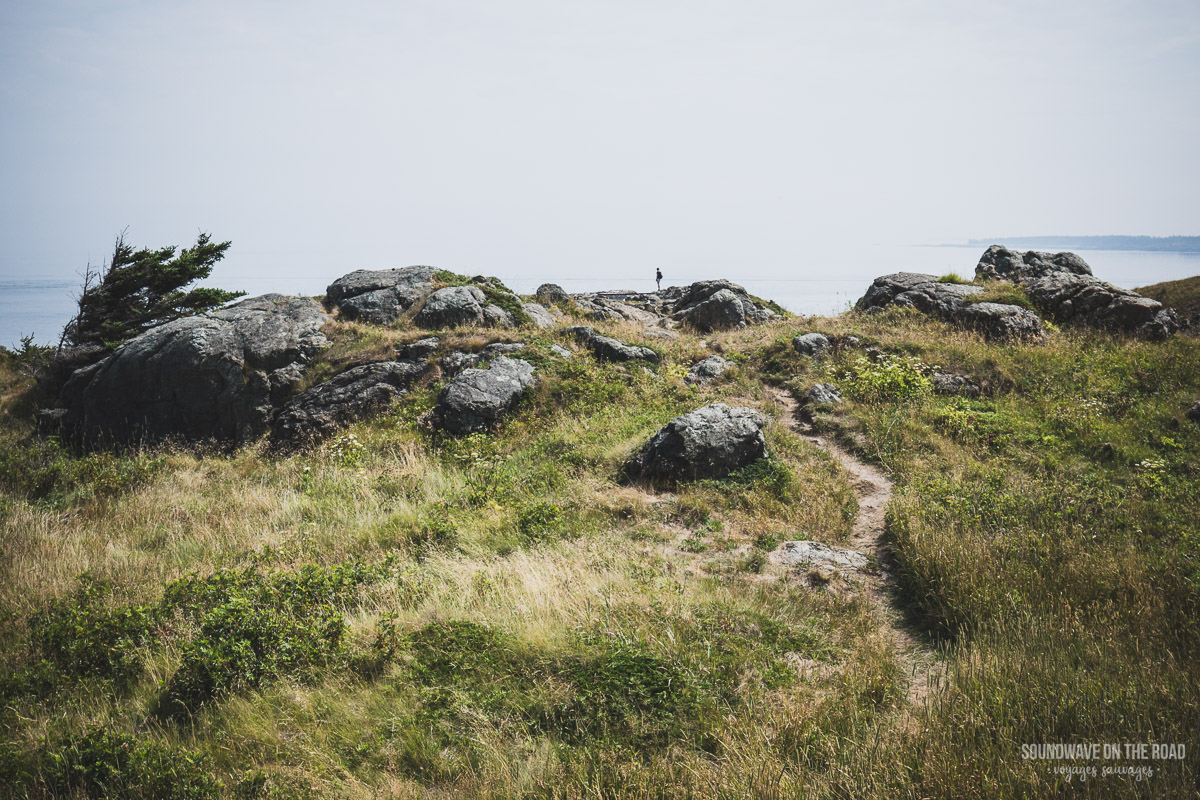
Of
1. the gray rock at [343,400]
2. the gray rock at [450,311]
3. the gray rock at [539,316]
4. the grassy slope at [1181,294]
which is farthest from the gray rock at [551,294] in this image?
the grassy slope at [1181,294]

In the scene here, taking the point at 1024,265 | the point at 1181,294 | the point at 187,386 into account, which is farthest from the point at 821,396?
the point at 1024,265

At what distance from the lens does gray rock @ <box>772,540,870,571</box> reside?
7.32 m

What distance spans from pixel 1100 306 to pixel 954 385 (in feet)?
35.0

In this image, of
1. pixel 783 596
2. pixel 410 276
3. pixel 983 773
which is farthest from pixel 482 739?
pixel 410 276

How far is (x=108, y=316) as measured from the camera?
22406mm

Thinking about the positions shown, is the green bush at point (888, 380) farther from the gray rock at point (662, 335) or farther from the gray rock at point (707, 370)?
the gray rock at point (662, 335)

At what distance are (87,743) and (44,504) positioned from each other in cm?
967

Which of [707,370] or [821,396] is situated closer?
[821,396]

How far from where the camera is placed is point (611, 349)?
18.2 meters

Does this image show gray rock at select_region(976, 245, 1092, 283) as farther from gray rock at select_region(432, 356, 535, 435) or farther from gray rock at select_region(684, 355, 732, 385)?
gray rock at select_region(432, 356, 535, 435)

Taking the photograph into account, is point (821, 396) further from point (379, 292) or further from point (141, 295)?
point (141, 295)

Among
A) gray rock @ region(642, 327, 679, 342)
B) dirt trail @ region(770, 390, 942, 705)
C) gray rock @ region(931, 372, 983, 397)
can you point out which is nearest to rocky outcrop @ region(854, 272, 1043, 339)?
gray rock @ region(931, 372, 983, 397)

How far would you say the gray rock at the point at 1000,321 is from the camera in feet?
63.2

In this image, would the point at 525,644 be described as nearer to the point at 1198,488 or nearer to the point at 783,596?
the point at 783,596
